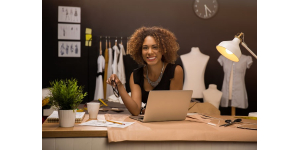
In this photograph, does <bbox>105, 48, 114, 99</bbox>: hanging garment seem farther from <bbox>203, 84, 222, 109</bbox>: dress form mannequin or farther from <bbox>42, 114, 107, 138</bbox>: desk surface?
<bbox>42, 114, 107, 138</bbox>: desk surface

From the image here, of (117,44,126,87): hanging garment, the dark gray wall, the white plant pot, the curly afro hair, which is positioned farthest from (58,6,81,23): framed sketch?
the white plant pot

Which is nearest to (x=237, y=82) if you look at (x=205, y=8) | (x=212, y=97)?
(x=212, y=97)

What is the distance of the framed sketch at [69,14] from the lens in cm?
559

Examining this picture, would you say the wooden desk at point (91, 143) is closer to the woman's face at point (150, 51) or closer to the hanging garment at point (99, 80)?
the woman's face at point (150, 51)

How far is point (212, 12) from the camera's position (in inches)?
232

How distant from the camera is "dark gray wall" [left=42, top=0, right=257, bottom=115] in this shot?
5617mm

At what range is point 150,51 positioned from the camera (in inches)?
92.0

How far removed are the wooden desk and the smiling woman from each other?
3.12ft

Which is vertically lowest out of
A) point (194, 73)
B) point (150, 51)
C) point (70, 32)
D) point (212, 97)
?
point (212, 97)

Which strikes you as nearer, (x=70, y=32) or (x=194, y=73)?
(x=194, y=73)

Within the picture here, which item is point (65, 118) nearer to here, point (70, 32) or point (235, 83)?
point (235, 83)

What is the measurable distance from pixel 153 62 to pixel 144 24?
352 centimetres
